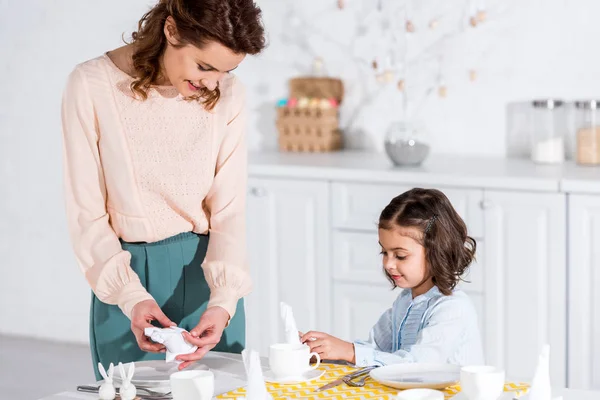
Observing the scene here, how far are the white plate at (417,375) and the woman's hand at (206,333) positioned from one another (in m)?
0.34

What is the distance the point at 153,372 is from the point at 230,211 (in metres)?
0.42

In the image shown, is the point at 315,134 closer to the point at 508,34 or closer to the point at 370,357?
the point at 508,34

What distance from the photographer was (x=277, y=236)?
3.74 metres

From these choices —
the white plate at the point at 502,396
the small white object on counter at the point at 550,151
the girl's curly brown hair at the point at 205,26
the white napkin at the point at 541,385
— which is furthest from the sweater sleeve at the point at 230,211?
the small white object on counter at the point at 550,151

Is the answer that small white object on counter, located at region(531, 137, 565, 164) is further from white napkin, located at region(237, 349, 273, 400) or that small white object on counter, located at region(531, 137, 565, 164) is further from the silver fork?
white napkin, located at region(237, 349, 273, 400)

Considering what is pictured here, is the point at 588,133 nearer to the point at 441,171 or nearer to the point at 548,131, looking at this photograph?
the point at 548,131

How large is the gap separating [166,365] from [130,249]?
0.92 feet

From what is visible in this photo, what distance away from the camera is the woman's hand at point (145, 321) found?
2002mm

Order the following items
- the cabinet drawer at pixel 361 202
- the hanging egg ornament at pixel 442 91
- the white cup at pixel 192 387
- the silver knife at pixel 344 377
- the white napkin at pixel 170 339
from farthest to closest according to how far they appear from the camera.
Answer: the hanging egg ornament at pixel 442 91
the cabinet drawer at pixel 361 202
the white napkin at pixel 170 339
the silver knife at pixel 344 377
the white cup at pixel 192 387

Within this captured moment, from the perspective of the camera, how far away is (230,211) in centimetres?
224

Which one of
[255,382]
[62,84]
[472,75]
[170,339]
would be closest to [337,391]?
[255,382]

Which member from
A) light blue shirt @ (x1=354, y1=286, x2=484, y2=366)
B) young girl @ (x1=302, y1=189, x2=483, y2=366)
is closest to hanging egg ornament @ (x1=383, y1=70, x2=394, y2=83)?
young girl @ (x1=302, y1=189, x2=483, y2=366)

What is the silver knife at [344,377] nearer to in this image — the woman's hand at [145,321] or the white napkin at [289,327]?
the white napkin at [289,327]

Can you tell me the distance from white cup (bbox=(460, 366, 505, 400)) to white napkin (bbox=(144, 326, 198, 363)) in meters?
0.55
